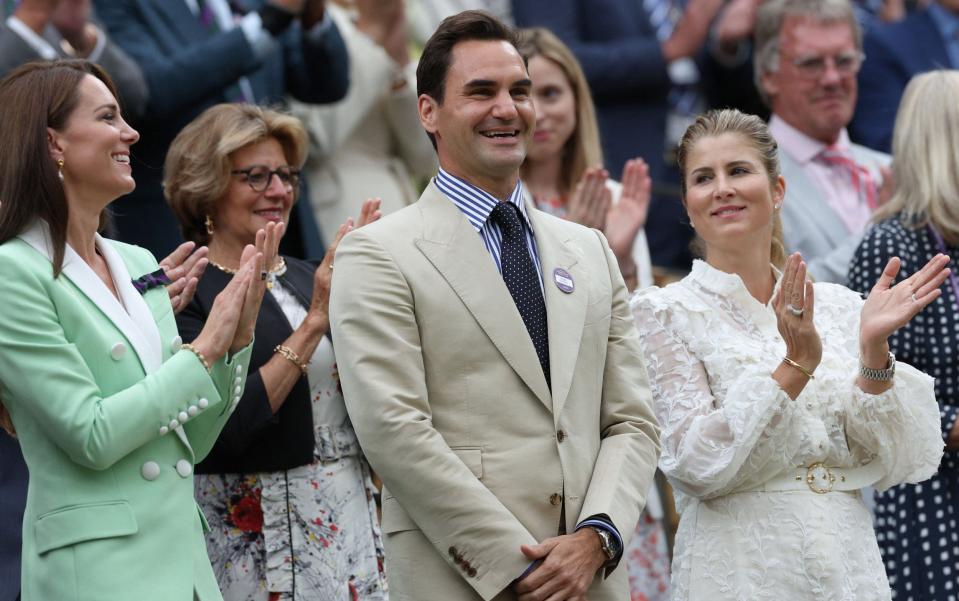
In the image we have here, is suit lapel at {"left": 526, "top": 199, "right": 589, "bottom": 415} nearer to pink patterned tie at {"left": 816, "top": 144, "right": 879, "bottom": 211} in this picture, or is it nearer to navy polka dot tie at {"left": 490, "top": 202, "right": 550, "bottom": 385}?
navy polka dot tie at {"left": 490, "top": 202, "right": 550, "bottom": 385}

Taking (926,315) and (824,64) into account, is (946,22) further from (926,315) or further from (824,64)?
(926,315)

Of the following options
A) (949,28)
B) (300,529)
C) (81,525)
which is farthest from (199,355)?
(949,28)

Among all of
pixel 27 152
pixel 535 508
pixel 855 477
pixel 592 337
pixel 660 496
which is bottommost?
pixel 660 496

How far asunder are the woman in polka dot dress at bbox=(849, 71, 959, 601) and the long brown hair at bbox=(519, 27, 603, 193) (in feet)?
4.07

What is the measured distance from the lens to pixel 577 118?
6125 mm

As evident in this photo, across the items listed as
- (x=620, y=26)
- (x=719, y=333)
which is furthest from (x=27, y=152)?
(x=620, y=26)

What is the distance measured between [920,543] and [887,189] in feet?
5.50

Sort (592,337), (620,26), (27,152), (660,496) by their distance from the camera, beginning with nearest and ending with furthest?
(27,152) → (592,337) → (660,496) → (620,26)

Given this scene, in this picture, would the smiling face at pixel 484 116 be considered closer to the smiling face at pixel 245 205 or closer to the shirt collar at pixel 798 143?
the smiling face at pixel 245 205

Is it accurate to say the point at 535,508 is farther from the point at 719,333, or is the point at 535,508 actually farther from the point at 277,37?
the point at 277,37

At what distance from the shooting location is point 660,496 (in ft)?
19.2

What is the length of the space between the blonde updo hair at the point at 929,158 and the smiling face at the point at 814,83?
107 centimetres

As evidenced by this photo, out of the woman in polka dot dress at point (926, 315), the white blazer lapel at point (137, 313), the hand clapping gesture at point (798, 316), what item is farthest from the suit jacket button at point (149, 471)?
the woman in polka dot dress at point (926, 315)

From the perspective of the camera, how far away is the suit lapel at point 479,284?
3727 mm
